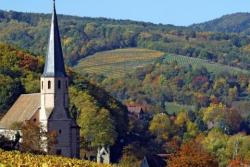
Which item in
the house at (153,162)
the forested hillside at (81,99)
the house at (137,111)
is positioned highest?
the forested hillside at (81,99)

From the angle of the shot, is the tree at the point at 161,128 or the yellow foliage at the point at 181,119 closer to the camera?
the tree at the point at 161,128

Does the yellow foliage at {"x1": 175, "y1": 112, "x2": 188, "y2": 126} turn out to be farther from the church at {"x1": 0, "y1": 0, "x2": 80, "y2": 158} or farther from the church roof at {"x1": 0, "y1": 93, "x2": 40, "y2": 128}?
the church at {"x1": 0, "y1": 0, "x2": 80, "y2": 158}

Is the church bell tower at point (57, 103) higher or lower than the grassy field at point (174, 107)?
higher

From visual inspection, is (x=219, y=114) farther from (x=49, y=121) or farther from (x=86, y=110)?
(x=49, y=121)

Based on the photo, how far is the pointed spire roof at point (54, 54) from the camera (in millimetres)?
75688

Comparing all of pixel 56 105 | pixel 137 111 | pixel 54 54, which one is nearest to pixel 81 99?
pixel 56 105

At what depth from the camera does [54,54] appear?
7581 cm

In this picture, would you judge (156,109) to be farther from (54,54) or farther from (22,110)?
(54,54)

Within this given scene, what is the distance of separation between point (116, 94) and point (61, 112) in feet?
325

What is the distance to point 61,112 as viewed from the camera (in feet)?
255

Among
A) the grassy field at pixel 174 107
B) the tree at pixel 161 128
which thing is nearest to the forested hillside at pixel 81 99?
the tree at pixel 161 128

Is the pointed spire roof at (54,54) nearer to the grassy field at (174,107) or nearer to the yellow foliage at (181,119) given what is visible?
the yellow foliage at (181,119)

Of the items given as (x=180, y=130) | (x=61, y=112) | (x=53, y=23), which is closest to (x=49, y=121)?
(x=61, y=112)

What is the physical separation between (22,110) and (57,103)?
624cm
